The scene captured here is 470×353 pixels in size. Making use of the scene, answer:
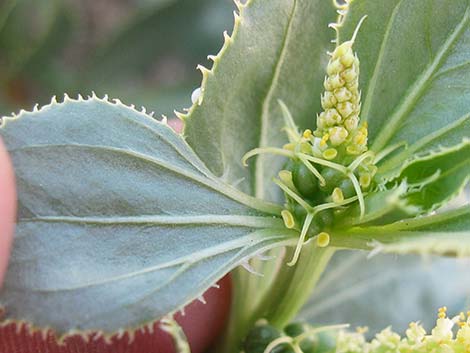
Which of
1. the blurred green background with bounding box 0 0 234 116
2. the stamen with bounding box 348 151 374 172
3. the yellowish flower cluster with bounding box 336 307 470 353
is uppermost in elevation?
the blurred green background with bounding box 0 0 234 116

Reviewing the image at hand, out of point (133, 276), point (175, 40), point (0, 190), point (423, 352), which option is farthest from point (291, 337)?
point (175, 40)

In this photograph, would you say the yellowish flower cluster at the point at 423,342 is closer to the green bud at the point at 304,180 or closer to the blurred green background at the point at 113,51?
the green bud at the point at 304,180

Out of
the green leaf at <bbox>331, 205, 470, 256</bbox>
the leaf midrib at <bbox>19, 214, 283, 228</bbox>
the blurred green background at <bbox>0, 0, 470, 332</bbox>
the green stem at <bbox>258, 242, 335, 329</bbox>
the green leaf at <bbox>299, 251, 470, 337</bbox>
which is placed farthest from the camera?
the blurred green background at <bbox>0, 0, 470, 332</bbox>

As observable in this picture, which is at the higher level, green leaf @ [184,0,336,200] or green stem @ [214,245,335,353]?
green leaf @ [184,0,336,200]

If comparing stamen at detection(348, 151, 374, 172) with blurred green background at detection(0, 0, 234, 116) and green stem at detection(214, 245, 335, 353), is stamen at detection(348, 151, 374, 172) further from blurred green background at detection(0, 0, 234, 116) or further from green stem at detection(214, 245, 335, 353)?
blurred green background at detection(0, 0, 234, 116)

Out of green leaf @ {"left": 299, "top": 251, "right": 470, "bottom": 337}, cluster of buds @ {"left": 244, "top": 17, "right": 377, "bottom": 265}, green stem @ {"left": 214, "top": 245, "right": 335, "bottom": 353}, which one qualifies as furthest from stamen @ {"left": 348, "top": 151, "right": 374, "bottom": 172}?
green leaf @ {"left": 299, "top": 251, "right": 470, "bottom": 337}

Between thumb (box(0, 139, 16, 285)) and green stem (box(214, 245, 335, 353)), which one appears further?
green stem (box(214, 245, 335, 353))

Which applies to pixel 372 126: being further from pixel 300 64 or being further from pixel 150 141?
pixel 150 141
